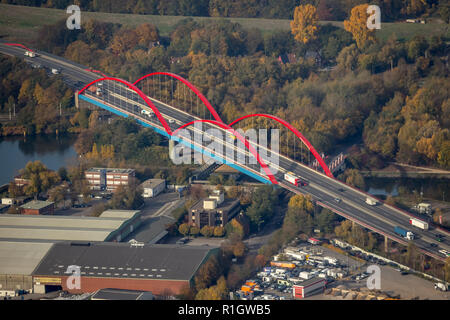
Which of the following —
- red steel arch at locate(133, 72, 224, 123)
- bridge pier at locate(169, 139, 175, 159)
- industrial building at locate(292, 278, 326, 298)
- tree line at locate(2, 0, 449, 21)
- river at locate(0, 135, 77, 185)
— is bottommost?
industrial building at locate(292, 278, 326, 298)

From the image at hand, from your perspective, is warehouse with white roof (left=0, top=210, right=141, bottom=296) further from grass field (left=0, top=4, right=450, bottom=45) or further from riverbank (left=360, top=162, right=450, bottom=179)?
grass field (left=0, top=4, right=450, bottom=45)

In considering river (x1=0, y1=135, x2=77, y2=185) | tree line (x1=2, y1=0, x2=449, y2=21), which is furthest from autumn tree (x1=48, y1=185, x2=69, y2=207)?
tree line (x1=2, y1=0, x2=449, y2=21)

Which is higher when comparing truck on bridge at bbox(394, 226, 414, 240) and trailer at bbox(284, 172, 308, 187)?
trailer at bbox(284, 172, 308, 187)

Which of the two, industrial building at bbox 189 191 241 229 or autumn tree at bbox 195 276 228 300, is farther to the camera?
industrial building at bbox 189 191 241 229

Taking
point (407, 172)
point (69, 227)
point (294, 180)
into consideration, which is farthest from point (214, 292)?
point (407, 172)

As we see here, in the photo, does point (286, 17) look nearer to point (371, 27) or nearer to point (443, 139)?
point (371, 27)

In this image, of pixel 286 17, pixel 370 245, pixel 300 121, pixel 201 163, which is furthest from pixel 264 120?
pixel 286 17

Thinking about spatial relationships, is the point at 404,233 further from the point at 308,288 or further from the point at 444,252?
the point at 308,288
